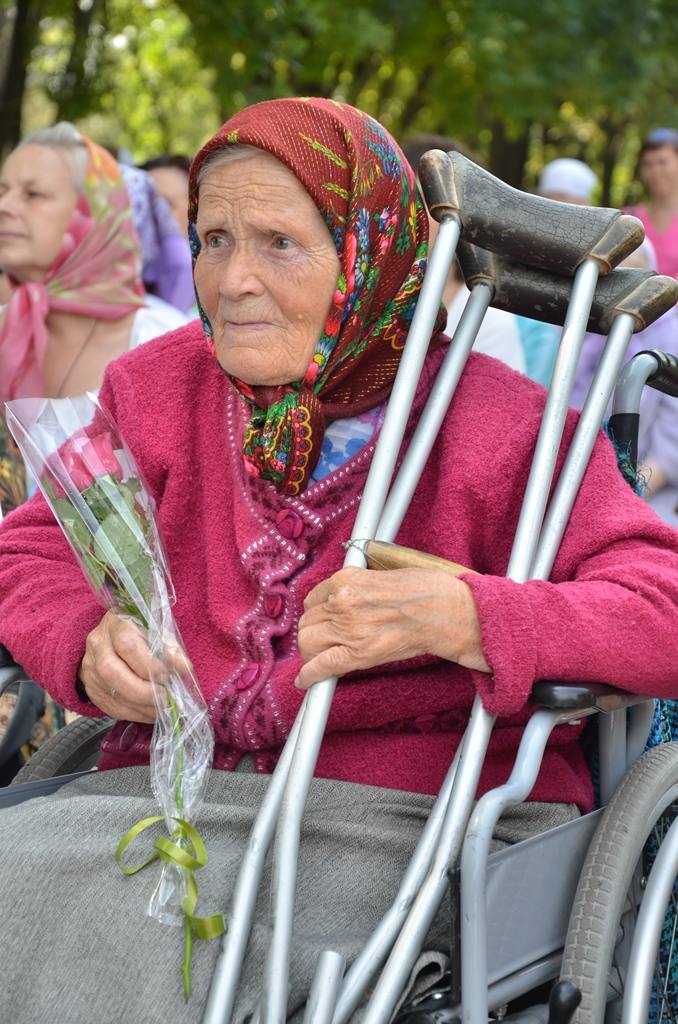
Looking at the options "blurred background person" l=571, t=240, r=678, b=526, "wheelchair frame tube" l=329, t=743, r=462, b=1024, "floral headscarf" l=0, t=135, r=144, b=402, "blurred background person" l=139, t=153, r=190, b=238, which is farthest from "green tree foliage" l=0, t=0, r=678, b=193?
"wheelchair frame tube" l=329, t=743, r=462, b=1024

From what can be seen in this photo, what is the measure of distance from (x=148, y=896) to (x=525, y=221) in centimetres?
124

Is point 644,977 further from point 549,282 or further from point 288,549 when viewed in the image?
point 549,282

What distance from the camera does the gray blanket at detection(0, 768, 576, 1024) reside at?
1.95 metres

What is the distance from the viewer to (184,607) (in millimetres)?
2461

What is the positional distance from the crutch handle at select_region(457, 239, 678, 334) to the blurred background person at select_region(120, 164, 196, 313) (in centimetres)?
409

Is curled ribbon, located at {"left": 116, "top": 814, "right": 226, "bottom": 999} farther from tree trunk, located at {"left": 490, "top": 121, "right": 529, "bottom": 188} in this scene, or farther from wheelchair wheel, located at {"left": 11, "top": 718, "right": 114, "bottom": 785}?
tree trunk, located at {"left": 490, "top": 121, "right": 529, "bottom": 188}

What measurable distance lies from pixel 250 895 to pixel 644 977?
58cm

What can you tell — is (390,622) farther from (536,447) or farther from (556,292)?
(556,292)

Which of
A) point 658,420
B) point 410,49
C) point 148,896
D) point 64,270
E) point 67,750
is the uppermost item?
point 410,49

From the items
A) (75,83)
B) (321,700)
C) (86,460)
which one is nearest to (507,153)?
(75,83)

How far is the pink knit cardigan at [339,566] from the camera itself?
2068mm

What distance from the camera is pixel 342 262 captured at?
2.35 m

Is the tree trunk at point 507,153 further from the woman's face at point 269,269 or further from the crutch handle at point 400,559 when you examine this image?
the crutch handle at point 400,559

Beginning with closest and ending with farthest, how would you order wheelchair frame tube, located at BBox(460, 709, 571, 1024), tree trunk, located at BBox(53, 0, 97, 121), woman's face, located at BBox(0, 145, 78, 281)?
1. wheelchair frame tube, located at BBox(460, 709, 571, 1024)
2. woman's face, located at BBox(0, 145, 78, 281)
3. tree trunk, located at BBox(53, 0, 97, 121)
